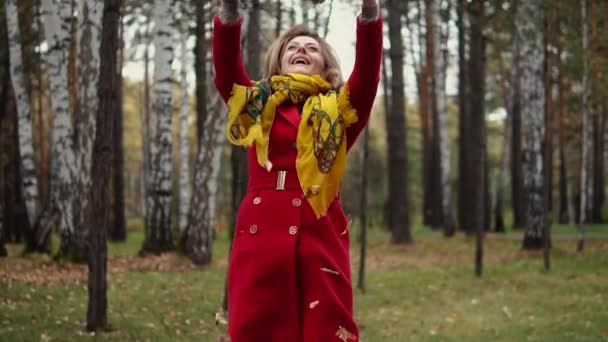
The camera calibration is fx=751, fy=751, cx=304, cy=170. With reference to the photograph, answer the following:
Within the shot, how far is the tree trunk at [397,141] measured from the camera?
61.8 ft

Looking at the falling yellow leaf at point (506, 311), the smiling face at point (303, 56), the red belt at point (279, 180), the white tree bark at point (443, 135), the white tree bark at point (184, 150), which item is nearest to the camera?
the red belt at point (279, 180)

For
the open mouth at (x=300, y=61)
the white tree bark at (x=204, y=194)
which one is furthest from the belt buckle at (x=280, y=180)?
the white tree bark at (x=204, y=194)

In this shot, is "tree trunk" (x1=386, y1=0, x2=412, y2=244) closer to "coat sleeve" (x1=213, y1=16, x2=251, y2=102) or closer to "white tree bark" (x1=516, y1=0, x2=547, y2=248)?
"white tree bark" (x1=516, y1=0, x2=547, y2=248)

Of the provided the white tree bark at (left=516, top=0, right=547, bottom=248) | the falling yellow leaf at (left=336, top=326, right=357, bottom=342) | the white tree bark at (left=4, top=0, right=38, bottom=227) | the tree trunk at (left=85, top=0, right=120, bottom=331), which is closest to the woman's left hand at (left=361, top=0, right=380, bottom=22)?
the falling yellow leaf at (left=336, top=326, right=357, bottom=342)

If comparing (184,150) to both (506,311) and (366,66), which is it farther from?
(366,66)

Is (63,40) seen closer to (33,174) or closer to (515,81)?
(33,174)

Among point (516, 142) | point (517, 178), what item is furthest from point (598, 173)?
point (516, 142)

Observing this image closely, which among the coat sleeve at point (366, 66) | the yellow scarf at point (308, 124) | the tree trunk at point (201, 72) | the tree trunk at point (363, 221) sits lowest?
the tree trunk at point (363, 221)

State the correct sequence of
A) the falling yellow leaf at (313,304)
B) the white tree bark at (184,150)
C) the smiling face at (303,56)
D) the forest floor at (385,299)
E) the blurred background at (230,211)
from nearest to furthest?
the falling yellow leaf at (313,304) < the smiling face at (303,56) < the forest floor at (385,299) < the blurred background at (230,211) < the white tree bark at (184,150)

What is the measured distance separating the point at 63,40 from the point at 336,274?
11618 mm

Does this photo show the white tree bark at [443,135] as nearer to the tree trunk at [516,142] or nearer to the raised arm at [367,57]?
the tree trunk at [516,142]

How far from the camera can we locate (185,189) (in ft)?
70.6

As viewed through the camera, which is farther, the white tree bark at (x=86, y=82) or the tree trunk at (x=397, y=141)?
the tree trunk at (x=397, y=141)

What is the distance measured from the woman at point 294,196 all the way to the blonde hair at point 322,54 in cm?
11
